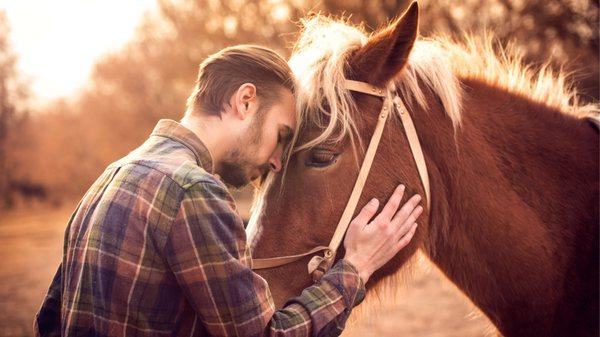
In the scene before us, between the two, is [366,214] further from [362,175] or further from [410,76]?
[410,76]

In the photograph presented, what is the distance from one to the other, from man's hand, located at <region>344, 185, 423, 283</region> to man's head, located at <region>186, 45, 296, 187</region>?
46 cm

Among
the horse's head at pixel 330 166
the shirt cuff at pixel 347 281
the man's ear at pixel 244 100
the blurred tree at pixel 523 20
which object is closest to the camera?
the shirt cuff at pixel 347 281

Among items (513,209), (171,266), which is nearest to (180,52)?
(513,209)

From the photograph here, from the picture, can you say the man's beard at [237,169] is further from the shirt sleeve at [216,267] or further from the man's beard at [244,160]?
the shirt sleeve at [216,267]

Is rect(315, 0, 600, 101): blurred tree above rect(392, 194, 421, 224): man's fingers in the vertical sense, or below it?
above

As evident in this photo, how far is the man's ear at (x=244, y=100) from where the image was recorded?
204cm

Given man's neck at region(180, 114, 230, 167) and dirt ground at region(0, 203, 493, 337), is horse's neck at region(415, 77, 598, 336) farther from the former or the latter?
man's neck at region(180, 114, 230, 167)

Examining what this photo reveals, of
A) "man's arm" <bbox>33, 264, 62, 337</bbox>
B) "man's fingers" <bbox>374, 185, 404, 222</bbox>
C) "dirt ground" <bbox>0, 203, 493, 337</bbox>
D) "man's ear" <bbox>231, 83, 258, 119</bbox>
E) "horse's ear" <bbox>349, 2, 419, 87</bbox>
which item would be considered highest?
"horse's ear" <bbox>349, 2, 419, 87</bbox>

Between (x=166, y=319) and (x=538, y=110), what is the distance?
197 cm

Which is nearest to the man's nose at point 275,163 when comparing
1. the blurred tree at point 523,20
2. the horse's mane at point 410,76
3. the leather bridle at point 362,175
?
the horse's mane at point 410,76

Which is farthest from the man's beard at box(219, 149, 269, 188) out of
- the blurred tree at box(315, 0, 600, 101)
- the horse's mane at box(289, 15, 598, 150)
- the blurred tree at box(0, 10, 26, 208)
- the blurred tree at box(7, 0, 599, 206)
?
the blurred tree at box(0, 10, 26, 208)

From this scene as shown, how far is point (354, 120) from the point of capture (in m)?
2.22

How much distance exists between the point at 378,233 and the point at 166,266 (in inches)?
36.3

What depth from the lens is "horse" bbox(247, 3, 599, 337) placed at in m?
2.13
